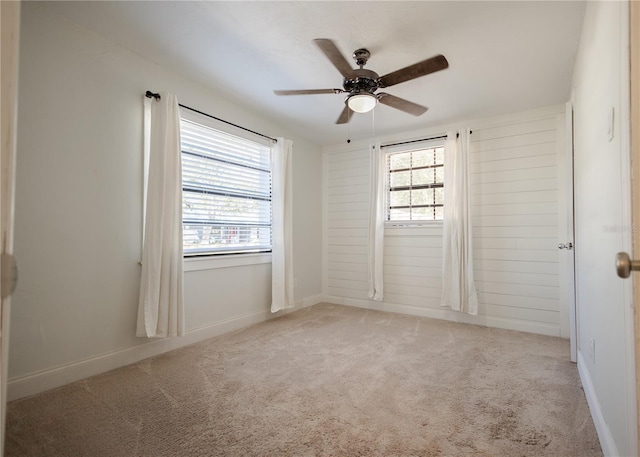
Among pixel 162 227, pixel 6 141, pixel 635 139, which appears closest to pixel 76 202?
pixel 162 227

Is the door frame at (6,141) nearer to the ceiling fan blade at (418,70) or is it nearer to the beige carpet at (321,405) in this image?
the beige carpet at (321,405)

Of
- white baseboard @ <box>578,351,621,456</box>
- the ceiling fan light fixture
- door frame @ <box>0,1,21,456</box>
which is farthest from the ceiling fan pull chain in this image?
door frame @ <box>0,1,21,456</box>

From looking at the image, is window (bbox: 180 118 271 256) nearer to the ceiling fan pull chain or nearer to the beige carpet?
the beige carpet

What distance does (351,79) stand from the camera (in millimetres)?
2352

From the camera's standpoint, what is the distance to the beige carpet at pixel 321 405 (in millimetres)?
1625

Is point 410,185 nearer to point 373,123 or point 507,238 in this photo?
point 373,123

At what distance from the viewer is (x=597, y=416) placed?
172 cm

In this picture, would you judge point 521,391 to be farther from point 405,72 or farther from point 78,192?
point 78,192

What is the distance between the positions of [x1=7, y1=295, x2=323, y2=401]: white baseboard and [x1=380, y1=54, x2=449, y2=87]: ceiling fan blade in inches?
113

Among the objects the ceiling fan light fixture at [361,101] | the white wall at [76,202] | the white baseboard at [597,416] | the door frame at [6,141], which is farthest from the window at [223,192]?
the white baseboard at [597,416]

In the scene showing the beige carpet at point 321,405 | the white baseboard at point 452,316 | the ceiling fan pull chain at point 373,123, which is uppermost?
the ceiling fan pull chain at point 373,123

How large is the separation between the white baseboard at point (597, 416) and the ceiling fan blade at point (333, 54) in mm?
2454

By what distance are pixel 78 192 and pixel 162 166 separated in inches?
25.2

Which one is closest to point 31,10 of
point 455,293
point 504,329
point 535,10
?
point 535,10
